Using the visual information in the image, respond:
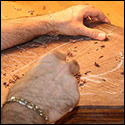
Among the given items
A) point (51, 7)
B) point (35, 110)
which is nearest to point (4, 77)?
point (35, 110)

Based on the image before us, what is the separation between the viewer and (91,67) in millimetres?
1090

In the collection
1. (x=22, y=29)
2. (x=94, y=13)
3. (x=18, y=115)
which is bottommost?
(x=18, y=115)

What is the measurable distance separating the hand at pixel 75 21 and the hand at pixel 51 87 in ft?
1.36

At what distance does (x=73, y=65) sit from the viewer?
0.91m

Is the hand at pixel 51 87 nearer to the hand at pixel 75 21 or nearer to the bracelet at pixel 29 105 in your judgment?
the bracelet at pixel 29 105

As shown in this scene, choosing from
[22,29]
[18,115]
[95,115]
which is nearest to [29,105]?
[18,115]

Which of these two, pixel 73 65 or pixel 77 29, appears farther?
pixel 77 29

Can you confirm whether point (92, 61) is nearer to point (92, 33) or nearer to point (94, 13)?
point (92, 33)

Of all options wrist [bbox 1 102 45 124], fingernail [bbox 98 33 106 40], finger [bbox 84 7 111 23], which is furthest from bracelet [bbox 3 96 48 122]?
finger [bbox 84 7 111 23]

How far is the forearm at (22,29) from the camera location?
47.6 inches

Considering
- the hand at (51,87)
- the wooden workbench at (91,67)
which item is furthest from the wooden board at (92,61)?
the hand at (51,87)

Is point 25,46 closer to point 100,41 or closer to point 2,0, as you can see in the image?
point 100,41

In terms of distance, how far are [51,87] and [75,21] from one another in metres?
0.60

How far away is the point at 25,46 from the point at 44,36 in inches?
6.1
